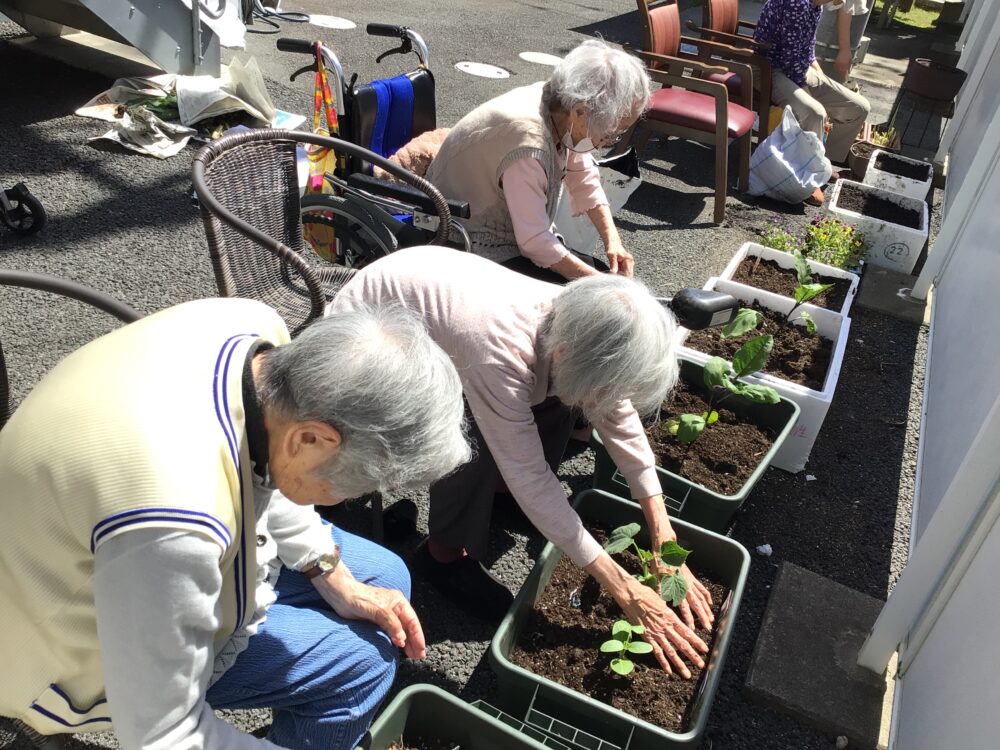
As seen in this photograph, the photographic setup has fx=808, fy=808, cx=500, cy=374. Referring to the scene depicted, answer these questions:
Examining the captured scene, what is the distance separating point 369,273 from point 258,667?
970 mm

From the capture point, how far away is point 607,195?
4.20 meters

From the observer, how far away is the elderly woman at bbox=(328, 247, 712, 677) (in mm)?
1658

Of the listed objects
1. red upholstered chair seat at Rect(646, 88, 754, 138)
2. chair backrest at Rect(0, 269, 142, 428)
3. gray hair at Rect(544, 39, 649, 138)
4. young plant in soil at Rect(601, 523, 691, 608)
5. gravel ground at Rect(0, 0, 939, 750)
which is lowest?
gravel ground at Rect(0, 0, 939, 750)

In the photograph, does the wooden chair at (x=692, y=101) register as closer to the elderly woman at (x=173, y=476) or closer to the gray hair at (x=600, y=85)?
the gray hair at (x=600, y=85)

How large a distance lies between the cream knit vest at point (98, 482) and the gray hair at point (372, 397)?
4.4 inches

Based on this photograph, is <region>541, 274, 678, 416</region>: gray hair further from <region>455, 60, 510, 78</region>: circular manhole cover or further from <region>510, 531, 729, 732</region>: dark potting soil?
<region>455, 60, 510, 78</region>: circular manhole cover

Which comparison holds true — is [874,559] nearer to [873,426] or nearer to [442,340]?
[873,426]

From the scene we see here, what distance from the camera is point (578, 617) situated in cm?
205

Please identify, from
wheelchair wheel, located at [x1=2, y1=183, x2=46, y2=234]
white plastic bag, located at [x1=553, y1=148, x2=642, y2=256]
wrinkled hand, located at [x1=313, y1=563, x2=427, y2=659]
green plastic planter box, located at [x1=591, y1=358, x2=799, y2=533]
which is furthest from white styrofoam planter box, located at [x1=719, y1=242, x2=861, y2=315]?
wheelchair wheel, located at [x1=2, y1=183, x2=46, y2=234]

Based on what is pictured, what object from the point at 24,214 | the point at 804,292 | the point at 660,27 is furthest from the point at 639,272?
the point at 24,214

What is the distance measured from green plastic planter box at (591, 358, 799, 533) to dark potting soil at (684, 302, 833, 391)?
355mm

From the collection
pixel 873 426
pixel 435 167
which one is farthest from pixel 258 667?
pixel 873 426

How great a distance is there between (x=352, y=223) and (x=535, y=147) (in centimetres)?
71

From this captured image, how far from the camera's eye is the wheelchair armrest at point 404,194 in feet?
8.68
